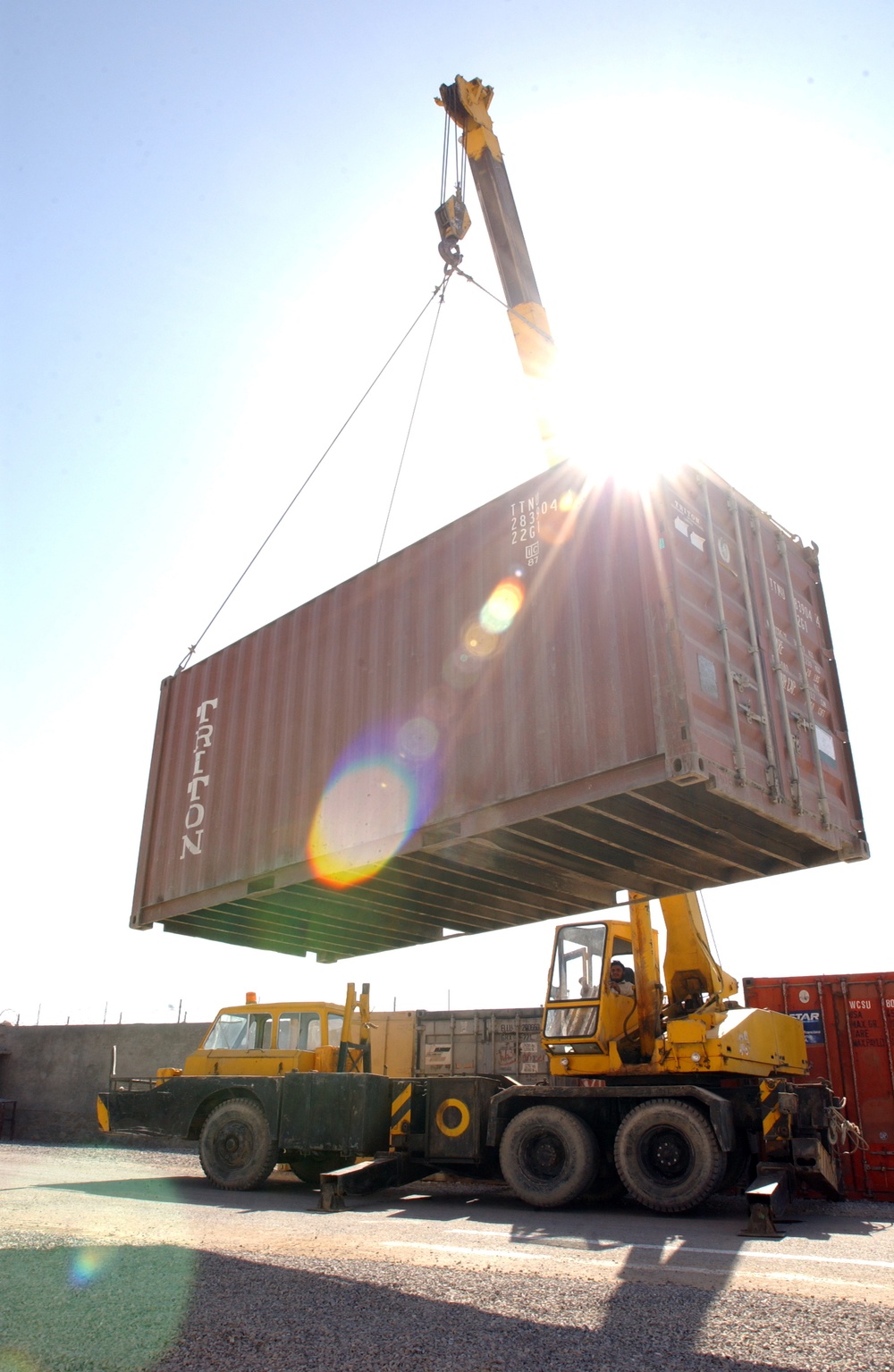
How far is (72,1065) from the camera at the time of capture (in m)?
18.8

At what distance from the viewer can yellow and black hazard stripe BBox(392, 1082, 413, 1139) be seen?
9711mm

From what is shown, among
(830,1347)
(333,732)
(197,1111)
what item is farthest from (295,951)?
(830,1347)

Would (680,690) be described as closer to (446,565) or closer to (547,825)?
(547,825)

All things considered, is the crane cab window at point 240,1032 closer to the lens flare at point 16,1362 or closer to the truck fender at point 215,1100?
the truck fender at point 215,1100

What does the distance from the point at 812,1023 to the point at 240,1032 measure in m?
6.52

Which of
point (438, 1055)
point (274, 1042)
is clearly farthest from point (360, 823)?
point (438, 1055)

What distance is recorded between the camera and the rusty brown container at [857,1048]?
31.5 feet

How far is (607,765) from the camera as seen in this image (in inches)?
232

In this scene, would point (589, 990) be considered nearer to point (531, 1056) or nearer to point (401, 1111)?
point (401, 1111)

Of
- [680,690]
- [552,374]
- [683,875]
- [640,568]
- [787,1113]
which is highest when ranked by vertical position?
[552,374]

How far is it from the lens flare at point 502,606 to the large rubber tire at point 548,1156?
4946mm

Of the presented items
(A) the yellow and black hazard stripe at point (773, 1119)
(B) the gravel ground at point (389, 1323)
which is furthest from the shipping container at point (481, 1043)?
(B) the gravel ground at point (389, 1323)

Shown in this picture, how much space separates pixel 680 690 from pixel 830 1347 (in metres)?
3.27

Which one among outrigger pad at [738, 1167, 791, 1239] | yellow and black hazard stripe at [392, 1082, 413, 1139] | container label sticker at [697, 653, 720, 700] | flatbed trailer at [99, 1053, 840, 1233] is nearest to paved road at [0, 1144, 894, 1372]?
outrigger pad at [738, 1167, 791, 1239]
